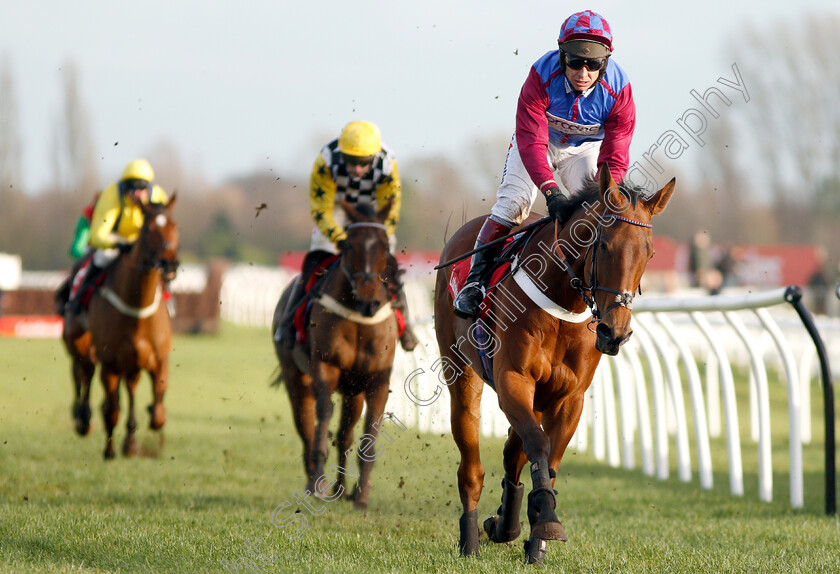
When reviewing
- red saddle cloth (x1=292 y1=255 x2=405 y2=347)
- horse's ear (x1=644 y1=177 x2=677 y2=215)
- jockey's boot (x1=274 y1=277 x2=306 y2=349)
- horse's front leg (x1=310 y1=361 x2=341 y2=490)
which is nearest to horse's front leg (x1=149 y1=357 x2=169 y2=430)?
jockey's boot (x1=274 y1=277 x2=306 y2=349)

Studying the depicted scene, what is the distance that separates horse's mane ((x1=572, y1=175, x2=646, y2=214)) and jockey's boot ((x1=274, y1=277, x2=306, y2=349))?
2564 millimetres

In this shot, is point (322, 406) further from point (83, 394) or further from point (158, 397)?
point (83, 394)

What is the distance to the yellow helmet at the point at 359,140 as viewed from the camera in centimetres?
548

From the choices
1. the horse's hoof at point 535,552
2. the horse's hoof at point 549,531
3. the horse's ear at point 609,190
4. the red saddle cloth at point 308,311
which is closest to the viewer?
the horse's hoof at point 549,531

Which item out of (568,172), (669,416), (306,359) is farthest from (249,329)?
(568,172)

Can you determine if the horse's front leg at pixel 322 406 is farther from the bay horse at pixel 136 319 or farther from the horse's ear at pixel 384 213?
the bay horse at pixel 136 319

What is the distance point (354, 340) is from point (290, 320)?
577 mm

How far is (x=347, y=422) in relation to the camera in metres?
5.70

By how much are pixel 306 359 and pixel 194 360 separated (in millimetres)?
9990

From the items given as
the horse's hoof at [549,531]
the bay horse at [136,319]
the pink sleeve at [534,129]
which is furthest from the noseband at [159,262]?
the horse's hoof at [549,531]

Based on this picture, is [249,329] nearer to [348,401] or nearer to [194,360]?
[194,360]


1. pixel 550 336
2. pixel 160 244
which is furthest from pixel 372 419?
pixel 160 244

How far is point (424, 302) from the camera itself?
1964 cm

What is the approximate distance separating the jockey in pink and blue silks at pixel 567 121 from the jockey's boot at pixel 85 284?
4418mm
